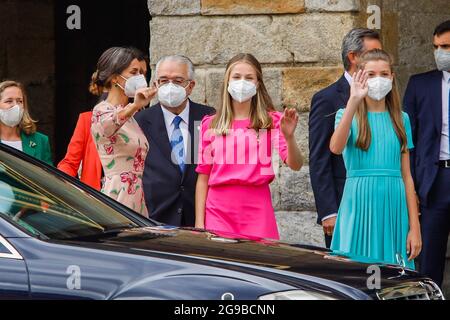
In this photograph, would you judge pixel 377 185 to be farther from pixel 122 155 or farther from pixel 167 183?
pixel 122 155

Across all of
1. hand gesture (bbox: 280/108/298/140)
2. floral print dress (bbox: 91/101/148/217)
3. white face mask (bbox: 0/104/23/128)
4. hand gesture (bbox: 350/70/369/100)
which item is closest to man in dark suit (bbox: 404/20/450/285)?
hand gesture (bbox: 350/70/369/100)

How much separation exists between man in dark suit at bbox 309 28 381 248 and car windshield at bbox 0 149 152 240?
1.81 m

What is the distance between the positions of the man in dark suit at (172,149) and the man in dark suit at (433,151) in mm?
1678

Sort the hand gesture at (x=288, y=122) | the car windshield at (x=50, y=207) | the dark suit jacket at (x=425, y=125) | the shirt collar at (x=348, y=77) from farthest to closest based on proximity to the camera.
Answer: the dark suit jacket at (x=425, y=125) → the shirt collar at (x=348, y=77) → the hand gesture at (x=288, y=122) → the car windshield at (x=50, y=207)

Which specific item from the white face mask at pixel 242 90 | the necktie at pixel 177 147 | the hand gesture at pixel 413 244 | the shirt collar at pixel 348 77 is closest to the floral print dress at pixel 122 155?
the necktie at pixel 177 147

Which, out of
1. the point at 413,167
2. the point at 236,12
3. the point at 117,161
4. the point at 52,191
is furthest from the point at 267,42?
the point at 52,191

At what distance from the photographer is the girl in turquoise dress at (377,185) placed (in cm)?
795

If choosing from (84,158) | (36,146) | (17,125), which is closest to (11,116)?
(17,125)

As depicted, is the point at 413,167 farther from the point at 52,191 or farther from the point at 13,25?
the point at 13,25

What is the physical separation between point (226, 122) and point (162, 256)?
8.36 feet

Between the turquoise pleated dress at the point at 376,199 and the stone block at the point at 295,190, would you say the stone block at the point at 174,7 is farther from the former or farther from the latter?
the turquoise pleated dress at the point at 376,199

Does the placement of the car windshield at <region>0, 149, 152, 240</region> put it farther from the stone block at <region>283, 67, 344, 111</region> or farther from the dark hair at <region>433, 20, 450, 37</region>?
the dark hair at <region>433, 20, 450, 37</region>

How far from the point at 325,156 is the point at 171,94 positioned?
0.99 meters

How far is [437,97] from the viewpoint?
9.30 metres
